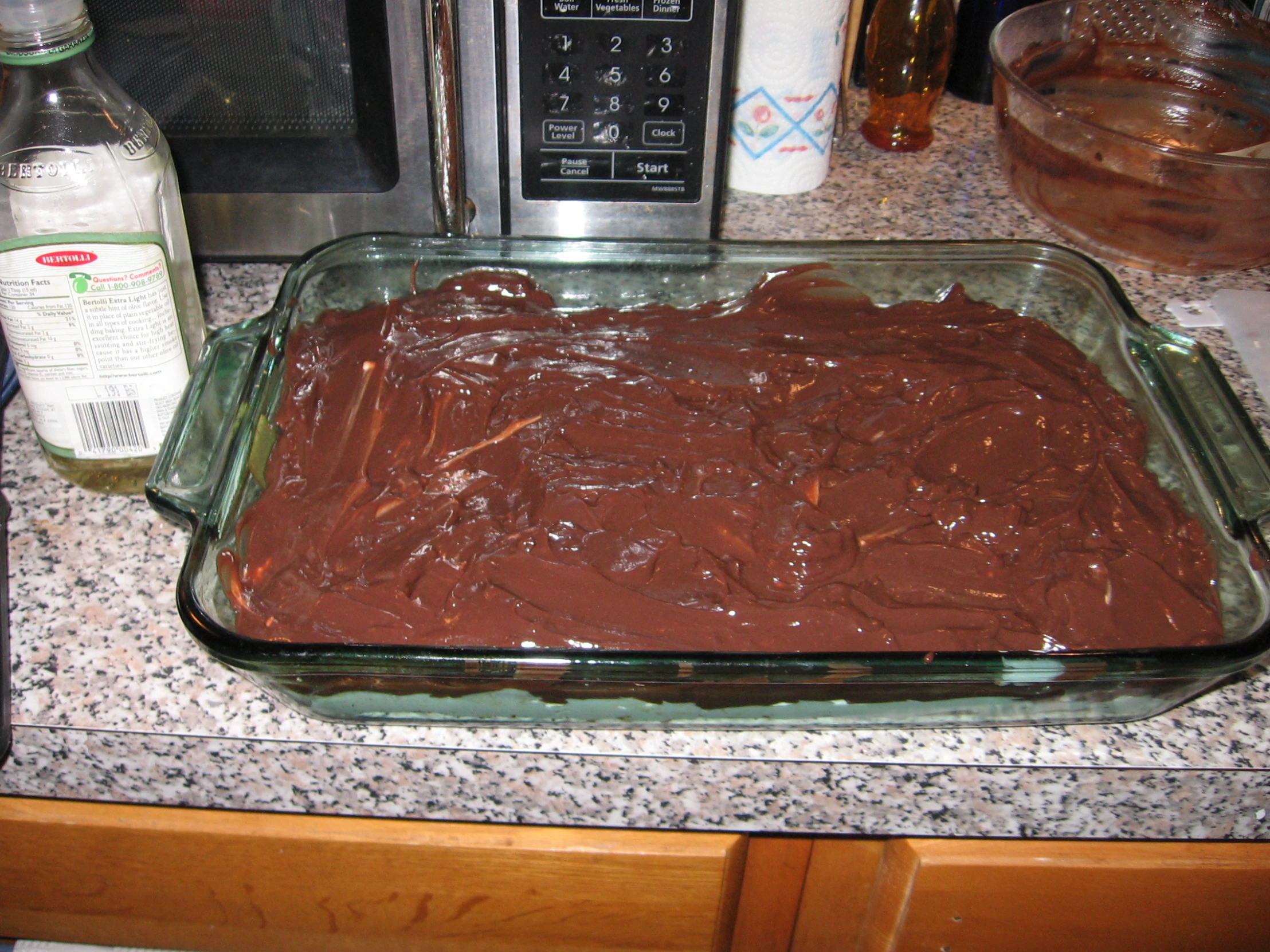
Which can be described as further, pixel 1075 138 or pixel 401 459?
pixel 1075 138

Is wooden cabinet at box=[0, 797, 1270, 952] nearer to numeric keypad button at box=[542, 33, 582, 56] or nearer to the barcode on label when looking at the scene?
the barcode on label

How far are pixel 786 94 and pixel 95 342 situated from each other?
2.39ft

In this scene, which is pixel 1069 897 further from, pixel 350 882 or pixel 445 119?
pixel 445 119

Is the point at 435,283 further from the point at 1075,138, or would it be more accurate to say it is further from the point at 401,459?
the point at 1075,138

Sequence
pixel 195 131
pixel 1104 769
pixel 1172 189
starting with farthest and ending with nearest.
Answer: pixel 1172 189
pixel 195 131
pixel 1104 769

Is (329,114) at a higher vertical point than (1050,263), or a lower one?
higher

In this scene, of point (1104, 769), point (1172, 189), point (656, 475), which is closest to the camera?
point (1104, 769)

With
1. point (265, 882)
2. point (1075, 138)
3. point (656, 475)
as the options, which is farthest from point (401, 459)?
point (1075, 138)

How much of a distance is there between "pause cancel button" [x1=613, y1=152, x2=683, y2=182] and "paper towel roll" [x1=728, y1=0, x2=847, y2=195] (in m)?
0.16

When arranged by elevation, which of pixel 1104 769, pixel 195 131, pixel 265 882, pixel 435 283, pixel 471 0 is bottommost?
pixel 265 882

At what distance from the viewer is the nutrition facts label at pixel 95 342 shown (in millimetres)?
716

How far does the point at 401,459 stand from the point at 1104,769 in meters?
0.55

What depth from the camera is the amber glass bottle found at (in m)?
1.22

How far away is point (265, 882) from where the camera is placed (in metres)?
0.80
